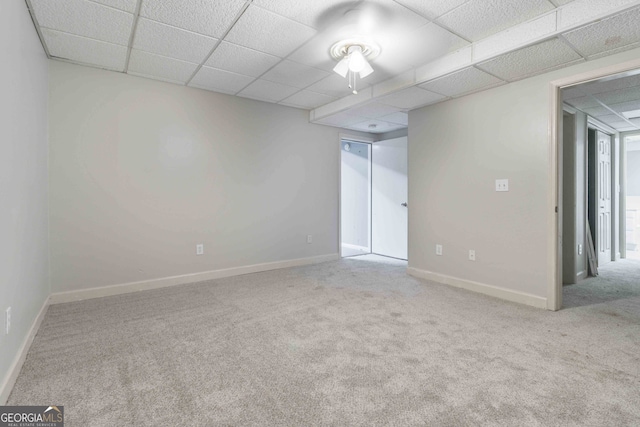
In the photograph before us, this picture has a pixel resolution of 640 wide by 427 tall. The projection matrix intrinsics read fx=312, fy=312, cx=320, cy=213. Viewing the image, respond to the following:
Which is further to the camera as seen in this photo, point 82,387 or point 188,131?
point 188,131

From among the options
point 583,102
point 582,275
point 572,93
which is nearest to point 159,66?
point 572,93

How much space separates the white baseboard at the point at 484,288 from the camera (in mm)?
2999

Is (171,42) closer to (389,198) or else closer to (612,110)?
(389,198)

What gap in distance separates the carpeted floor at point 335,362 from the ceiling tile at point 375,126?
2891mm

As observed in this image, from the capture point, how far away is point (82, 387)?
167 cm

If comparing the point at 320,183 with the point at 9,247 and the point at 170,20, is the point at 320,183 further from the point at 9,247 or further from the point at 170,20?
the point at 9,247

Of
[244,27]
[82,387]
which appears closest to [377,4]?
[244,27]

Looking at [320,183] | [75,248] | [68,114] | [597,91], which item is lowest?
[75,248]

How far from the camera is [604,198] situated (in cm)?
490

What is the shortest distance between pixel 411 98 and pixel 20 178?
142 inches

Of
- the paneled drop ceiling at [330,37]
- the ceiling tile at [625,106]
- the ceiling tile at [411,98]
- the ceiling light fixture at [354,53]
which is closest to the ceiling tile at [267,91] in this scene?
the paneled drop ceiling at [330,37]

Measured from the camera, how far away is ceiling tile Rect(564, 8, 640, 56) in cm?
203

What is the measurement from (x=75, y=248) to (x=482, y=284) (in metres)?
4.25

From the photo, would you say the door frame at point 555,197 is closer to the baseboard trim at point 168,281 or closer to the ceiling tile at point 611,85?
the ceiling tile at point 611,85
